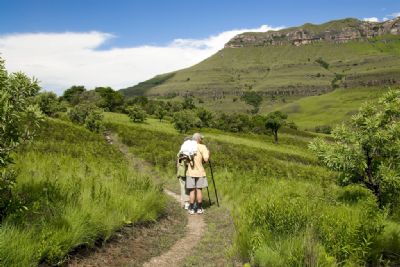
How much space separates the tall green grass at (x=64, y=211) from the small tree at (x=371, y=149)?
4903mm

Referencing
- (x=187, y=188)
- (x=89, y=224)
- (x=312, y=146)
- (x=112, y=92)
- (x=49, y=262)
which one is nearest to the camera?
(x=49, y=262)

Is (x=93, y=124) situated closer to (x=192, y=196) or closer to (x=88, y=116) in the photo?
(x=88, y=116)

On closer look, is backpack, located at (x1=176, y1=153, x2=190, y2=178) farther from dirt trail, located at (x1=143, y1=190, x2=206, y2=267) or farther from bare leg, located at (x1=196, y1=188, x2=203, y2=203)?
dirt trail, located at (x1=143, y1=190, x2=206, y2=267)

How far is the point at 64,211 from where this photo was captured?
7102 millimetres

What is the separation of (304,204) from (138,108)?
7498cm

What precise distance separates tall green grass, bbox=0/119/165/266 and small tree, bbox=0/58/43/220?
0.50m

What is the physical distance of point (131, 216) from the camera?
28.9 ft

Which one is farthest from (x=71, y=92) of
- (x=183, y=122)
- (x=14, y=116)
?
(x=14, y=116)

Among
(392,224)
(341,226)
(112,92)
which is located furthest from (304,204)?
(112,92)

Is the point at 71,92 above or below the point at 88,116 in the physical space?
above

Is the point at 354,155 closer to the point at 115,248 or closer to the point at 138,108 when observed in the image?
the point at 115,248

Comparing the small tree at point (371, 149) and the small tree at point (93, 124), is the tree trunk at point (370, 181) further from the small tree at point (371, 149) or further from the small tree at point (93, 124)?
the small tree at point (93, 124)

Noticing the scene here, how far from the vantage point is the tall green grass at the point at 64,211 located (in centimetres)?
590

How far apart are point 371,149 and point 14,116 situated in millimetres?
8515
